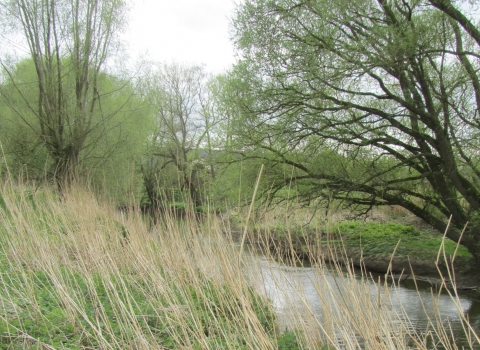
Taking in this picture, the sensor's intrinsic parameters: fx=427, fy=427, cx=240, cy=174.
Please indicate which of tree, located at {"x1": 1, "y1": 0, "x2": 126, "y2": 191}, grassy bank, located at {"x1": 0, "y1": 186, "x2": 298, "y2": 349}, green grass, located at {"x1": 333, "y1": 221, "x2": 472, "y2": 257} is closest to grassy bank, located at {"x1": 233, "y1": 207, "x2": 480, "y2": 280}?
green grass, located at {"x1": 333, "y1": 221, "x2": 472, "y2": 257}

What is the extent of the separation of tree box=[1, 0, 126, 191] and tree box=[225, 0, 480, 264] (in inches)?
152

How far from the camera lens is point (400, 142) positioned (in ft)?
29.4

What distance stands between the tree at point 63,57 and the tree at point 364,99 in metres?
3.86

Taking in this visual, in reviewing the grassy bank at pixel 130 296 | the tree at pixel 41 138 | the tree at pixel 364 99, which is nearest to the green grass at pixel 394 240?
the tree at pixel 364 99

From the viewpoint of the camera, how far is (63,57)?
1153cm

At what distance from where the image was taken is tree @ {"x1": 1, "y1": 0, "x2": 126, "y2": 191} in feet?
34.1

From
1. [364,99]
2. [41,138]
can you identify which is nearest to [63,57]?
[41,138]

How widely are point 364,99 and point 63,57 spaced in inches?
313

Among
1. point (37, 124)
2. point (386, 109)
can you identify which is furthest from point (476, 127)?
point (37, 124)

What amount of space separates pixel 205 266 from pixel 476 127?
677 centimetres

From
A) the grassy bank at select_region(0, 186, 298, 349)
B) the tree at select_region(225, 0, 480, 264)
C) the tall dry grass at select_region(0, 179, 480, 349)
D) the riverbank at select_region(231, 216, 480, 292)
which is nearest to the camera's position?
the tall dry grass at select_region(0, 179, 480, 349)

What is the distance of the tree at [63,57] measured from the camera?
34.1ft

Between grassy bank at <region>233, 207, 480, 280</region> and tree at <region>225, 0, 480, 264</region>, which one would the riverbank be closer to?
grassy bank at <region>233, 207, 480, 280</region>

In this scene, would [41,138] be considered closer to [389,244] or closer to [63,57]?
[63,57]
